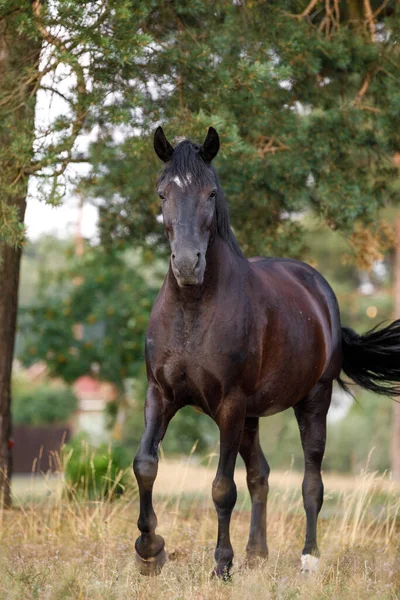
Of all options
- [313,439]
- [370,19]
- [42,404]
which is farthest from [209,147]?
[42,404]

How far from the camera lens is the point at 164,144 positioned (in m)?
5.70

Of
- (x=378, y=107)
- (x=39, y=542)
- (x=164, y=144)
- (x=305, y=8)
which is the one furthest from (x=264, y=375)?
(x=305, y=8)

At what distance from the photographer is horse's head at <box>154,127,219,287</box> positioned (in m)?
5.11

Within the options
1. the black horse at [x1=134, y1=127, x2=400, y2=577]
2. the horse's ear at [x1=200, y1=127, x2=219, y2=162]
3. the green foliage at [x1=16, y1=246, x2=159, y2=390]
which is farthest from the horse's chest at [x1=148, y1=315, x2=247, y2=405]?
the green foliage at [x1=16, y1=246, x2=159, y2=390]

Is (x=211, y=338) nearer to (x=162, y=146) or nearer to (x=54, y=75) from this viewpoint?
(x=162, y=146)

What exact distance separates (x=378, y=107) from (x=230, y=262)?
4.26 metres

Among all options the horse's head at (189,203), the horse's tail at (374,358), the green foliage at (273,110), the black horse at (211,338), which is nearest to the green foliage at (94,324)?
the green foliage at (273,110)

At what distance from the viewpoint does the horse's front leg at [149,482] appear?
18.4ft

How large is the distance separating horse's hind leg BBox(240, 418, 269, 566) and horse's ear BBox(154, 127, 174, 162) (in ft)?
8.13

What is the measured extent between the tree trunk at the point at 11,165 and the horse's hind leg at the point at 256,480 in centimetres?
246

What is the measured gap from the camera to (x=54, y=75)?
7848 millimetres

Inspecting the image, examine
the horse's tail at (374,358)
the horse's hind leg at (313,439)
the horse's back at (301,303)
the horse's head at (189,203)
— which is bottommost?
the horse's hind leg at (313,439)

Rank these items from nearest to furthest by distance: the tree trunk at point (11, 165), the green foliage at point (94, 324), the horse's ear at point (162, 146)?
the horse's ear at point (162, 146) < the tree trunk at point (11, 165) < the green foliage at point (94, 324)

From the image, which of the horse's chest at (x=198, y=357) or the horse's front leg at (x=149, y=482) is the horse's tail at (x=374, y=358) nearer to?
the horse's chest at (x=198, y=357)
